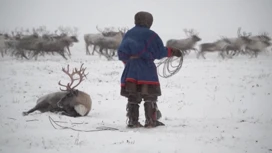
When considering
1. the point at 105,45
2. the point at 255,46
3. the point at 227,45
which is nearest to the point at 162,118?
the point at 105,45

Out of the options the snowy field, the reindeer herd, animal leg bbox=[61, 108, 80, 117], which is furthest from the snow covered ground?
the reindeer herd

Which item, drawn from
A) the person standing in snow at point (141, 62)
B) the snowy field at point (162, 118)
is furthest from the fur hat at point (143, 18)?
the snowy field at point (162, 118)

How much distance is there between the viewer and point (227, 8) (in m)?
73.8

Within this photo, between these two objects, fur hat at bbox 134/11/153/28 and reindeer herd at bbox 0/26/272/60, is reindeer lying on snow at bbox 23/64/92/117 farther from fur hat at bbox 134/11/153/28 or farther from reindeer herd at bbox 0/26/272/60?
reindeer herd at bbox 0/26/272/60

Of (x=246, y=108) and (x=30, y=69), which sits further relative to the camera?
(x=30, y=69)

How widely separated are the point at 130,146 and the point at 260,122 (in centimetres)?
289

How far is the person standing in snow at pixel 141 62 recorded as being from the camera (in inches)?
227

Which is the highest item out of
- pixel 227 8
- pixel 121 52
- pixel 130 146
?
pixel 227 8

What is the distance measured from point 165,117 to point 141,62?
1.97 m

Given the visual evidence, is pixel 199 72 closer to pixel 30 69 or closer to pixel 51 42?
pixel 30 69

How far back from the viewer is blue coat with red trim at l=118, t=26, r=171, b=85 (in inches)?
227

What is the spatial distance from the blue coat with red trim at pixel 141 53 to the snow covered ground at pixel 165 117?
2.78ft

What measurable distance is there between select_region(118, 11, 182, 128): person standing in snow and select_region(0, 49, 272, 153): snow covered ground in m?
0.43

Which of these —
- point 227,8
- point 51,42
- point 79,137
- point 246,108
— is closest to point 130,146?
point 79,137
